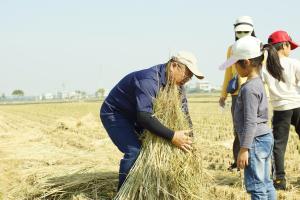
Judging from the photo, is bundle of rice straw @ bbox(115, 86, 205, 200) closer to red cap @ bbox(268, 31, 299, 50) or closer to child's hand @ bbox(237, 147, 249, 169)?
child's hand @ bbox(237, 147, 249, 169)

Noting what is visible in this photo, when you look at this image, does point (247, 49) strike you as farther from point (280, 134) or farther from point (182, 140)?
point (280, 134)

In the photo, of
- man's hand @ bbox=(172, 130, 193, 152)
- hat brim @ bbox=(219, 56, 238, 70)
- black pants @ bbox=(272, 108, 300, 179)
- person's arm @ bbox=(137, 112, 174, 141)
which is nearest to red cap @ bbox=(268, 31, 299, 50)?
black pants @ bbox=(272, 108, 300, 179)

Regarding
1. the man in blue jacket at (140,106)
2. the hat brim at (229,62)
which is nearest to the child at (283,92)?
the man in blue jacket at (140,106)

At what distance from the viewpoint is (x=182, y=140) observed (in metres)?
3.65

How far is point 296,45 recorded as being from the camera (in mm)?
4762

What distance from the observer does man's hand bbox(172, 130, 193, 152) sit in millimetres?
3635

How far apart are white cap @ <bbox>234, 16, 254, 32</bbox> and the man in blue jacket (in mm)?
1299

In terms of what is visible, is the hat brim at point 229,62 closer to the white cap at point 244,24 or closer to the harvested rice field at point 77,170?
the harvested rice field at point 77,170

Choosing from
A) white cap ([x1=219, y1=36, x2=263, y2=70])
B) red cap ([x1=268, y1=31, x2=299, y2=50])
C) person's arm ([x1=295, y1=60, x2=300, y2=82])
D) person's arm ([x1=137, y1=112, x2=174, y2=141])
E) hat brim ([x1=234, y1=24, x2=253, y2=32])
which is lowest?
person's arm ([x1=137, y1=112, x2=174, y2=141])

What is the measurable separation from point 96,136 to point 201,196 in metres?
5.87

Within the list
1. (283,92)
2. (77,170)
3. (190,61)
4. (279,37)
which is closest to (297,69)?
(283,92)

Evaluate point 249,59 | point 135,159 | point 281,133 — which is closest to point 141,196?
point 135,159

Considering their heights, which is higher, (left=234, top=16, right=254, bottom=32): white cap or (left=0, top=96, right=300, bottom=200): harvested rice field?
(left=234, top=16, right=254, bottom=32): white cap

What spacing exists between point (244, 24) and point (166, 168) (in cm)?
199
